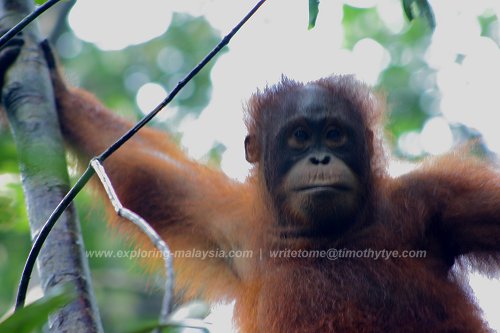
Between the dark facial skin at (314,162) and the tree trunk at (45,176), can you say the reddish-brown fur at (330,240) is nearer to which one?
the dark facial skin at (314,162)

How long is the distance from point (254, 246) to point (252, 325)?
1.69 feet

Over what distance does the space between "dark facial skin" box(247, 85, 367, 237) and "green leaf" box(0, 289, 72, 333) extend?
2.87 metres

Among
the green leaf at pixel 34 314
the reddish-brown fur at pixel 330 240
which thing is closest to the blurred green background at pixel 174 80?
the reddish-brown fur at pixel 330 240

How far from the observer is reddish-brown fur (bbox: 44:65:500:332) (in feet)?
14.4

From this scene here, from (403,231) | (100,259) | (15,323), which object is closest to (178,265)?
(403,231)

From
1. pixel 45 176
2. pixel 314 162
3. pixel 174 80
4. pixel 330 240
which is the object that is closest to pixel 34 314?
pixel 45 176

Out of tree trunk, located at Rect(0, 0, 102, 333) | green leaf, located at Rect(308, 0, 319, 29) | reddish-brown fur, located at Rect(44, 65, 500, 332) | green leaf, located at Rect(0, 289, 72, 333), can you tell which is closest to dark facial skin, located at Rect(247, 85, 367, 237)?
reddish-brown fur, located at Rect(44, 65, 500, 332)

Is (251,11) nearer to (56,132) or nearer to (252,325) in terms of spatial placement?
(56,132)

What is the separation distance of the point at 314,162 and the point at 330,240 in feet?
1.70

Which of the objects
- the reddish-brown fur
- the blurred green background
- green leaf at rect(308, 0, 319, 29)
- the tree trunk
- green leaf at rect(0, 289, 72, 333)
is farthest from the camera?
the blurred green background

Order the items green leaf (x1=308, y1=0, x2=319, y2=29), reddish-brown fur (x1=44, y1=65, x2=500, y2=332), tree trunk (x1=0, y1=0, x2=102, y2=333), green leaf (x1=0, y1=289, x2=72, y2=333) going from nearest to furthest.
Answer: green leaf (x1=0, y1=289, x2=72, y2=333), tree trunk (x1=0, y1=0, x2=102, y2=333), green leaf (x1=308, y1=0, x2=319, y2=29), reddish-brown fur (x1=44, y1=65, x2=500, y2=332)

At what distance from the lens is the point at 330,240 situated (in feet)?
15.3

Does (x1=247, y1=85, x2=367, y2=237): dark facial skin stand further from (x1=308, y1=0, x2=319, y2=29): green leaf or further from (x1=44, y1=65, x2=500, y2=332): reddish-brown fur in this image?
(x1=308, y1=0, x2=319, y2=29): green leaf

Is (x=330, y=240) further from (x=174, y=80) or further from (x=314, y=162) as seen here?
(x=174, y=80)
